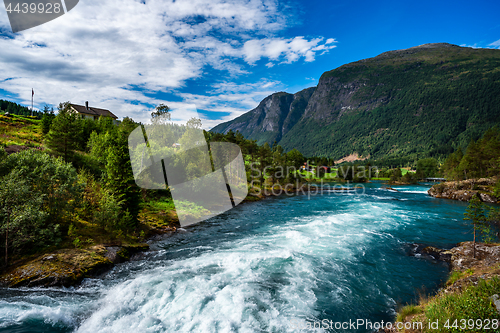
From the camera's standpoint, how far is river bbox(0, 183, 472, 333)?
992cm

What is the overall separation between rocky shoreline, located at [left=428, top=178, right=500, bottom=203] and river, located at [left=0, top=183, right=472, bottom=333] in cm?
3648

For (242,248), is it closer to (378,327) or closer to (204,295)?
(204,295)

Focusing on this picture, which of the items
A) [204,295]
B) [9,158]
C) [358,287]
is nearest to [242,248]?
[204,295]

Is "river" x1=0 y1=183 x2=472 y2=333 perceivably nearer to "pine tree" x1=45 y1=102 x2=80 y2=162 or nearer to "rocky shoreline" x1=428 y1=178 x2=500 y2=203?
"pine tree" x1=45 y1=102 x2=80 y2=162

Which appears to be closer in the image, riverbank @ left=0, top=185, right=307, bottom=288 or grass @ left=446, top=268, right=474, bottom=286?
riverbank @ left=0, top=185, right=307, bottom=288

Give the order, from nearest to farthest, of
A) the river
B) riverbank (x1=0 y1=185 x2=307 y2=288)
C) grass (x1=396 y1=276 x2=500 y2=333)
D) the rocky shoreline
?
grass (x1=396 y1=276 x2=500 y2=333)
the river
riverbank (x1=0 y1=185 x2=307 y2=288)
the rocky shoreline

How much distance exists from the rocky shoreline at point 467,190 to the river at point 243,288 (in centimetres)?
3648

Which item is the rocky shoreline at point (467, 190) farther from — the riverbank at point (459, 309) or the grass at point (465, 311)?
the grass at point (465, 311)

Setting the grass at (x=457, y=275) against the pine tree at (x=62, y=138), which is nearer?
the grass at (x=457, y=275)

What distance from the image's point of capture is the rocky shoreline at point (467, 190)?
47.8 meters

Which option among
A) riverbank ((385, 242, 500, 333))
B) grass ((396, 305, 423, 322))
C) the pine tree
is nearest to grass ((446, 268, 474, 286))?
riverbank ((385, 242, 500, 333))

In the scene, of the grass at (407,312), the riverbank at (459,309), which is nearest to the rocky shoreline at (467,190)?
the grass at (407,312)

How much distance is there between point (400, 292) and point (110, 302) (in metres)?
16.3

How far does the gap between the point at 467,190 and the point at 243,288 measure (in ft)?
217
